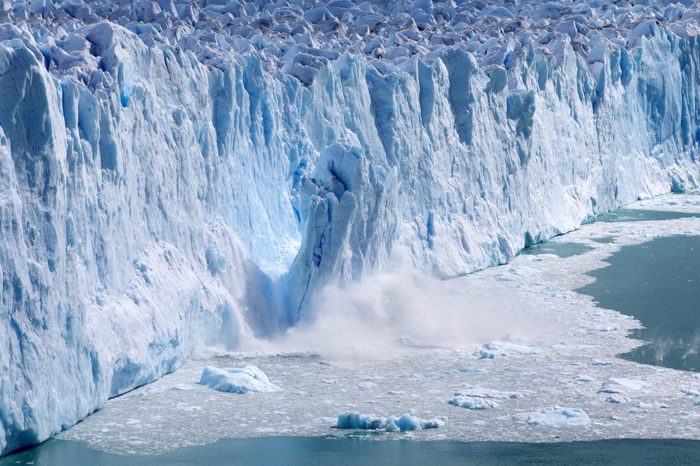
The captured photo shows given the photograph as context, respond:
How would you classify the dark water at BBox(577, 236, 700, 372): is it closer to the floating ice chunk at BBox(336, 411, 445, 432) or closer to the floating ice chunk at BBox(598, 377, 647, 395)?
the floating ice chunk at BBox(598, 377, 647, 395)

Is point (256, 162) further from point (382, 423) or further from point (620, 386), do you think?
point (620, 386)

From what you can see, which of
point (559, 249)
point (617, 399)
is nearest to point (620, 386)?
point (617, 399)

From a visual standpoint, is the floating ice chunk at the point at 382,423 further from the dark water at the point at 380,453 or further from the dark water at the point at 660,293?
the dark water at the point at 660,293

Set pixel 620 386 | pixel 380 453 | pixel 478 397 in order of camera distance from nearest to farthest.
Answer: pixel 380 453 < pixel 478 397 < pixel 620 386

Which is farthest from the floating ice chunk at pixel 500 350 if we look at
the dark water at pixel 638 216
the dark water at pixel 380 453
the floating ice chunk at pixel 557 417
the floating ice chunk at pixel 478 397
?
the dark water at pixel 638 216

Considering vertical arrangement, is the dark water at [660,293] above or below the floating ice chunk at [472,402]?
above

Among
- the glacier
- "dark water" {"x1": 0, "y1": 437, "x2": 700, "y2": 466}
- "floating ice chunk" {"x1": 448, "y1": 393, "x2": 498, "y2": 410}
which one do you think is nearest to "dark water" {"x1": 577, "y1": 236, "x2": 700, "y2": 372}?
the glacier

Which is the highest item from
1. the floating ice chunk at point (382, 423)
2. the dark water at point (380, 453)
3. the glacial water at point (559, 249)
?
the glacial water at point (559, 249)
